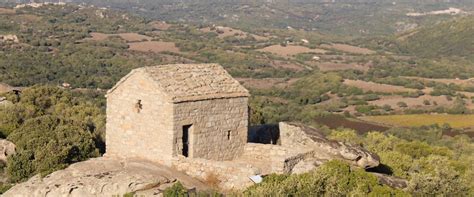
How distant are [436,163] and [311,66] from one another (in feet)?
420

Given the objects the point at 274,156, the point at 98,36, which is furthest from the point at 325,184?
the point at 98,36

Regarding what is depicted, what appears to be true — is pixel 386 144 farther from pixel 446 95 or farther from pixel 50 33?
pixel 50 33

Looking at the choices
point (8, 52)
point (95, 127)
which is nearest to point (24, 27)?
point (8, 52)

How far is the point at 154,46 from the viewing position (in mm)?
147875

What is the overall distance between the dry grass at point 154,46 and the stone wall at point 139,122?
11977 centimetres

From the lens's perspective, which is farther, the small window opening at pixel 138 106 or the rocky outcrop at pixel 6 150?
the rocky outcrop at pixel 6 150

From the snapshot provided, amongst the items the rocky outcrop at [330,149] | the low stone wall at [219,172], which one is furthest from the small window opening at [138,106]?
the rocky outcrop at [330,149]

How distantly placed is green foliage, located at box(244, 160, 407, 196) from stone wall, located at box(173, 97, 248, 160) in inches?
125

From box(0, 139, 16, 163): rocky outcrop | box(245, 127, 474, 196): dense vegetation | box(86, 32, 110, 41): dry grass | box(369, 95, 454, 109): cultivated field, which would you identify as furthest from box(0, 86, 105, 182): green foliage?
box(86, 32, 110, 41): dry grass

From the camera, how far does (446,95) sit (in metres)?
112

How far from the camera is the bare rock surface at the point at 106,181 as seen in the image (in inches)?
701

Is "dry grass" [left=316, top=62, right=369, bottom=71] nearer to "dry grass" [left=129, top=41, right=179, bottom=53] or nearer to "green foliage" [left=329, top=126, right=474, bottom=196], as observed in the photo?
"dry grass" [left=129, top=41, right=179, bottom=53]

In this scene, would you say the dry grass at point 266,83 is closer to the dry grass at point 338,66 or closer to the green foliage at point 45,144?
the dry grass at point 338,66

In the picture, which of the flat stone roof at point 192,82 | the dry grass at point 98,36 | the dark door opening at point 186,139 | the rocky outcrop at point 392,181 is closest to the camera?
the flat stone roof at point 192,82
